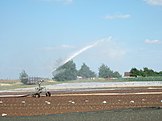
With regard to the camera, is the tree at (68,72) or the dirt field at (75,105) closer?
the dirt field at (75,105)

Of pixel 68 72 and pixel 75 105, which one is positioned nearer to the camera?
pixel 75 105

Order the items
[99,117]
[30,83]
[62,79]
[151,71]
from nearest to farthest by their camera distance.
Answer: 1. [99,117]
2. [30,83]
3. [62,79]
4. [151,71]

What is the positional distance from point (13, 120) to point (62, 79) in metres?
137

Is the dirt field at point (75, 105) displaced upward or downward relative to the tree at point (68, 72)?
downward

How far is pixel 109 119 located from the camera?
54.0 ft

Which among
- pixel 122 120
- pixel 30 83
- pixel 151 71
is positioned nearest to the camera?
pixel 122 120

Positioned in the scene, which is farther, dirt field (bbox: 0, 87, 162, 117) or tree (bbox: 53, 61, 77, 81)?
tree (bbox: 53, 61, 77, 81)

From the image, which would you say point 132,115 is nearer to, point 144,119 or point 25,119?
point 144,119

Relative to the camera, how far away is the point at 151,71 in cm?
17000

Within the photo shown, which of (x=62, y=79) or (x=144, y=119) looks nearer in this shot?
(x=144, y=119)

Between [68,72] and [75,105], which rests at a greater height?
[68,72]

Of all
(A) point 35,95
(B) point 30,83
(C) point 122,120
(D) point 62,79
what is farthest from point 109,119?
(D) point 62,79

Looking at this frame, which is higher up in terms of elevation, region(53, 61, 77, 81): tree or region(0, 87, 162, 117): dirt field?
region(53, 61, 77, 81): tree

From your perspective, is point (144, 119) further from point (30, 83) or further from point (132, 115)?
point (30, 83)
